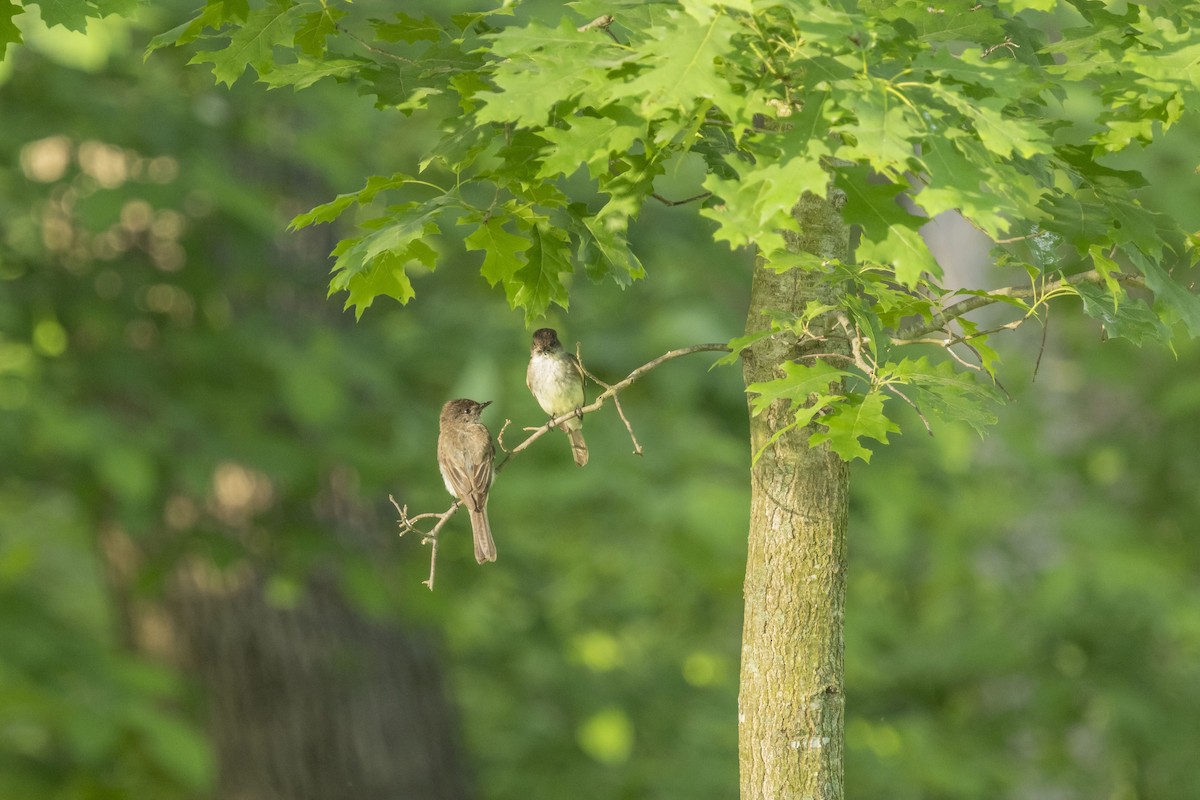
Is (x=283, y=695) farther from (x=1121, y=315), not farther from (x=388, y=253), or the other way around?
(x=1121, y=315)

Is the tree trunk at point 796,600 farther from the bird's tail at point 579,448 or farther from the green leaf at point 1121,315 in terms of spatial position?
the bird's tail at point 579,448

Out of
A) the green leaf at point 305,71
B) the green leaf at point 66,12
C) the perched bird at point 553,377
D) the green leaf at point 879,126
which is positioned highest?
the green leaf at point 879,126

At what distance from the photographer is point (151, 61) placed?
769cm

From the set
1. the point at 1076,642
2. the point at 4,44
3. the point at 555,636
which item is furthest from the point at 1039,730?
the point at 4,44

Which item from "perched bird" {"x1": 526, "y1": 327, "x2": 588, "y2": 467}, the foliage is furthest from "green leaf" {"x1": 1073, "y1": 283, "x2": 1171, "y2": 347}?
"perched bird" {"x1": 526, "y1": 327, "x2": 588, "y2": 467}

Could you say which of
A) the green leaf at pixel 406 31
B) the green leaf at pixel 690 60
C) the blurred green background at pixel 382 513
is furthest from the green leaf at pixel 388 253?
the blurred green background at pixel 382 513

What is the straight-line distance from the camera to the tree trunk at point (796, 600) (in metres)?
3.04

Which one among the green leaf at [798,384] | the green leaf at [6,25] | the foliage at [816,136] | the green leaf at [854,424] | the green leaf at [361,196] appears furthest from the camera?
the green leaf at [6,25]

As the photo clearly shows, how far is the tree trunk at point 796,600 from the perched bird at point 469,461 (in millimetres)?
1175

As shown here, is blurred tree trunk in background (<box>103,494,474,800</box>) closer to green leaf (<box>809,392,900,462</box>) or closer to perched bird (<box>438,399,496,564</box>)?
perched bird (<box>438,399,496,564</box>)

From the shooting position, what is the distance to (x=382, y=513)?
8.01 m

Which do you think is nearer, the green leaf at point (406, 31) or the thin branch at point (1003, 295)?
the thin branch at point (1003, 295)

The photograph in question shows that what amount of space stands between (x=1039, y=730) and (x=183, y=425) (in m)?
6.06

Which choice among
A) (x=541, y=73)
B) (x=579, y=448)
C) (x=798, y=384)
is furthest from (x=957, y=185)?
(x=579, y=448)
